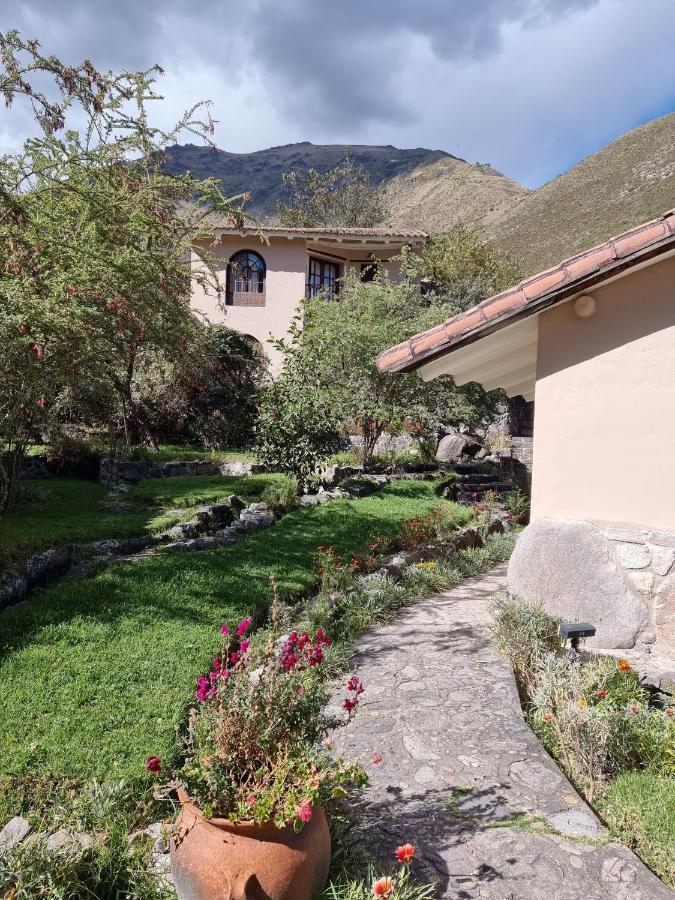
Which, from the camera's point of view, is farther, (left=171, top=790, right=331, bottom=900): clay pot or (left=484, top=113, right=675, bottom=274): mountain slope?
(left=484, top=113, right=675, bottom=274): mountain slope

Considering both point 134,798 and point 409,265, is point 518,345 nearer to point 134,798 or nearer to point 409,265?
point 134,798

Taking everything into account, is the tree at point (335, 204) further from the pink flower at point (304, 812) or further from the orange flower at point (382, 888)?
the orange flower at point (382, 888)

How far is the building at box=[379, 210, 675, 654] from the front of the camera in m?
4.64

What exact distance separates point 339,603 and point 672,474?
3314 millimetres

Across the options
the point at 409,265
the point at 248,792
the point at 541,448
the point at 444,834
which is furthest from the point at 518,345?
the point at 409,265

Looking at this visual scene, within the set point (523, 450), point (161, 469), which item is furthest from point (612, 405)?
point (523, 450)

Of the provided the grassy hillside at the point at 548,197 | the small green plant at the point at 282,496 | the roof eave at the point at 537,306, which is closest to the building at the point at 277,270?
the grassy hillside at the point at 548,197

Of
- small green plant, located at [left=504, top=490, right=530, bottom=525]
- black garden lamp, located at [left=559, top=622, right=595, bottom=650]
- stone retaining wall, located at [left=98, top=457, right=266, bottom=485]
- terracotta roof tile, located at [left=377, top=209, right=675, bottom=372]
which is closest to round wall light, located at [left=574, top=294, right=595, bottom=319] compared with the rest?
terracotta roof tile, located at [left=377, top=209, right=675, bottom=372]

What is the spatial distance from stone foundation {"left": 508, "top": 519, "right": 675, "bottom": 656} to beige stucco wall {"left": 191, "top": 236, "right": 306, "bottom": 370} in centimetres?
1759

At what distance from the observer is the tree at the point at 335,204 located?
109 feet

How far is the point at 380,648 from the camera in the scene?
18.0 ft

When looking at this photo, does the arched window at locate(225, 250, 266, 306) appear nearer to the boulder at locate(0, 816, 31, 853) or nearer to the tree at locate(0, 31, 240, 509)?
the tree at locate(0, 31, 240, 509)

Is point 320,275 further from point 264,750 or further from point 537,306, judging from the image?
point 264,750

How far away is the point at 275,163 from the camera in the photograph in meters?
102
